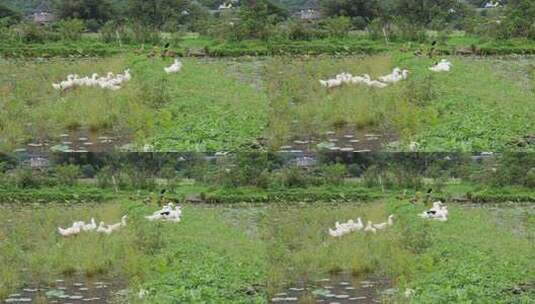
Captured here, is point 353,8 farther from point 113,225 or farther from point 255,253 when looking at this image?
point 113,225

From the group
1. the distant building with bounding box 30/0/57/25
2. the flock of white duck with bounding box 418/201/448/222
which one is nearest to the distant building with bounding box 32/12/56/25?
the distant building with bounding box 30/0/57/25

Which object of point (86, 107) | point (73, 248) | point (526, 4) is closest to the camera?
point (86, 107)

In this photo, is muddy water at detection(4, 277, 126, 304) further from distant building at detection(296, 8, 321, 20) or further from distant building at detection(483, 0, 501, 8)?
distant building at detection(483, 0, 501, 8)

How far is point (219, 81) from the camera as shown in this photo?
30.1ft

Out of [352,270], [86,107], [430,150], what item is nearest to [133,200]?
[86,107]

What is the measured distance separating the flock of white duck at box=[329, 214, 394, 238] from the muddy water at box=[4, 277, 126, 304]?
5.55ft

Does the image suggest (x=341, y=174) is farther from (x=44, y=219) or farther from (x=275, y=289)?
(x=44, y=219)

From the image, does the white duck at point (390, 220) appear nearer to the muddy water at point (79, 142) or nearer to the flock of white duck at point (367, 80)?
the flock of white duck at point (367, 80)

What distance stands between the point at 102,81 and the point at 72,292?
158 cm

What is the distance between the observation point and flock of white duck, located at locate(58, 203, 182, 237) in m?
9.56

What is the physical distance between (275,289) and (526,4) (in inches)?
129

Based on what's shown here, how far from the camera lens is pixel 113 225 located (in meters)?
9.71

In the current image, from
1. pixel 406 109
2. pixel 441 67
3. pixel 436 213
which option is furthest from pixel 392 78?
pixel 436 213

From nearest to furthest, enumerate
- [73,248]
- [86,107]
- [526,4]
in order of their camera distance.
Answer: [86,107] < [73,248] < [526,4]
